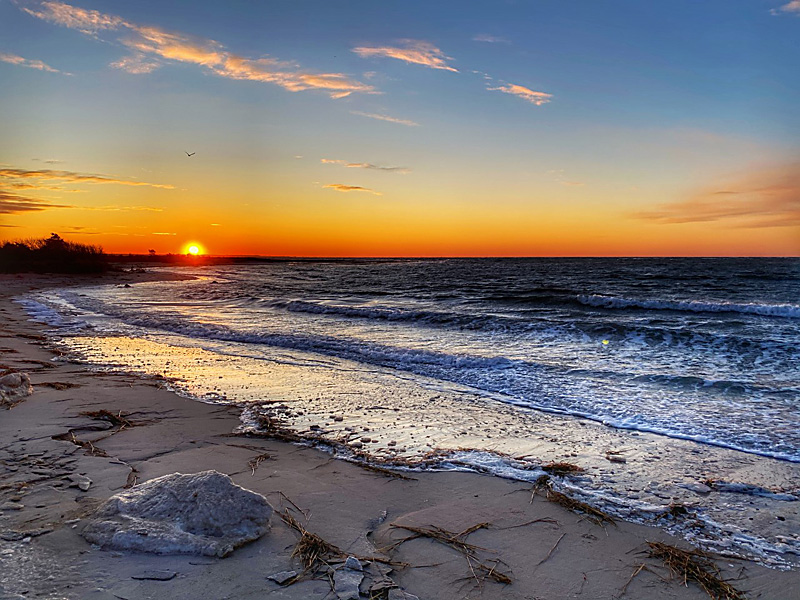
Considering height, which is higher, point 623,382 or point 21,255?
point 21,255

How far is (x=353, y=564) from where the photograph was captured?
275cm

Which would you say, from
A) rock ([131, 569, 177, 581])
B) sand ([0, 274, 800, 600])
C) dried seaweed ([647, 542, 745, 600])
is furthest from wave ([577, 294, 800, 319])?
rock ([131, 569, 177, 581])

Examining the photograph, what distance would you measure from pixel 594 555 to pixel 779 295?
91.1 feet

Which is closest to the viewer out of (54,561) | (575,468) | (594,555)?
(54,561)

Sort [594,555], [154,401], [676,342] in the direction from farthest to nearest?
[676,342], [154,401], [594,555]

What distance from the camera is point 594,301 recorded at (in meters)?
21.2

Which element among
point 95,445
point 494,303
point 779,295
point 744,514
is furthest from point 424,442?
point 779,295

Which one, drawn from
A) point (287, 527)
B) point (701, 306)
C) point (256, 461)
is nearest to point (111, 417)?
point (256, 461)

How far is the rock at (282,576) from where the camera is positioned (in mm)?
2592

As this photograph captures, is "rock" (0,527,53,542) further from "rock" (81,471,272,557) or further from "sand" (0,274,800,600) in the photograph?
"rock" (81,471,272,557)

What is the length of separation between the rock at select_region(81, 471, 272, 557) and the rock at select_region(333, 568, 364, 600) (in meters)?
0.64

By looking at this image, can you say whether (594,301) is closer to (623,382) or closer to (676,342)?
(676,342)

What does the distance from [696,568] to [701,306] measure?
Result: 19.7 metres

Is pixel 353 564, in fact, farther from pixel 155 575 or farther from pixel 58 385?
pixel 58 385
